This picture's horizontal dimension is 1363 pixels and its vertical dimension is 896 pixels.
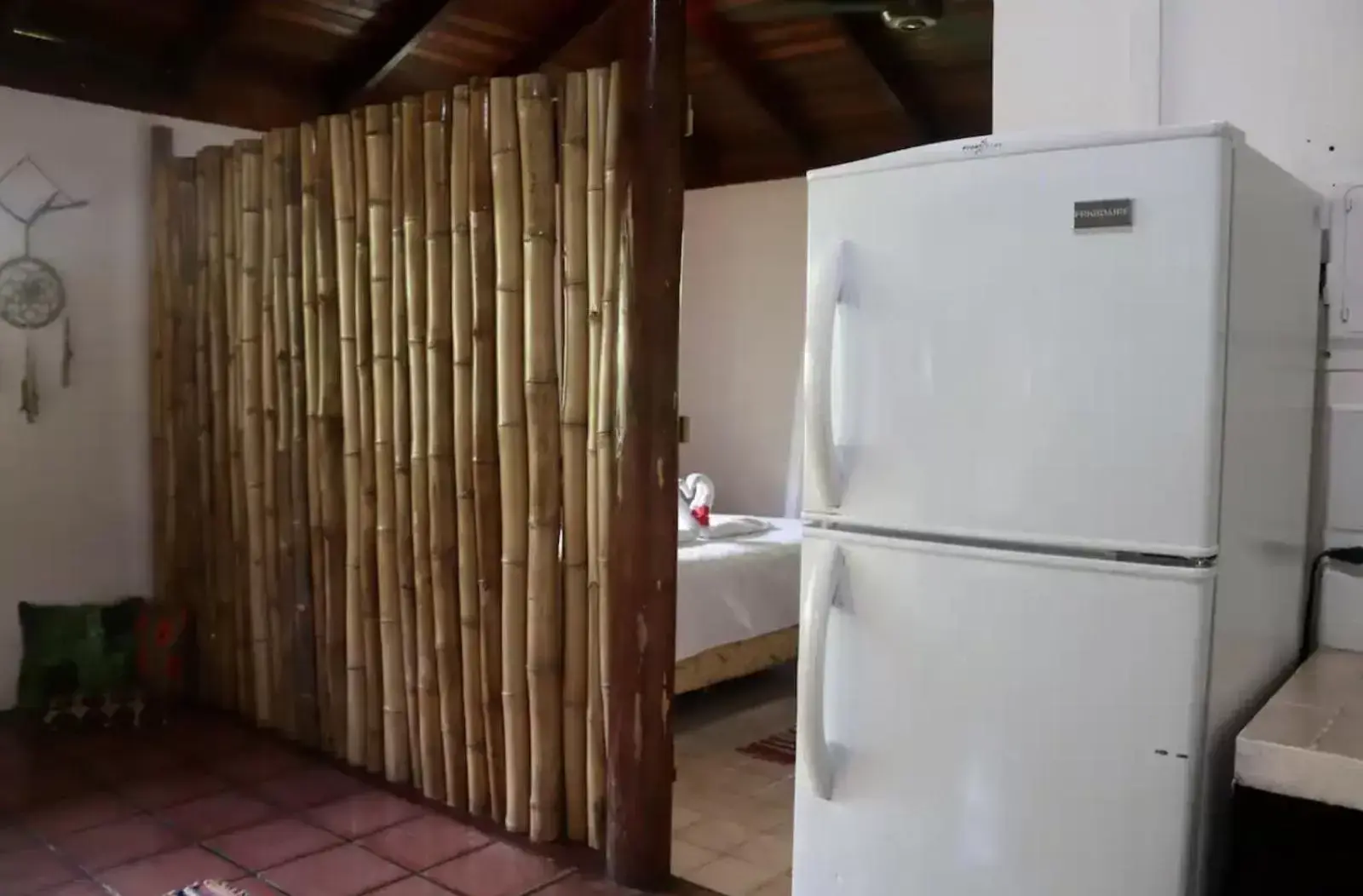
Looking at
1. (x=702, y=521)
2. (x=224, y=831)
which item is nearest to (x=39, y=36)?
(x=224, y=831)

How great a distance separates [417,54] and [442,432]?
1699 millimetres

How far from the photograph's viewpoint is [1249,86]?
6.05 feet

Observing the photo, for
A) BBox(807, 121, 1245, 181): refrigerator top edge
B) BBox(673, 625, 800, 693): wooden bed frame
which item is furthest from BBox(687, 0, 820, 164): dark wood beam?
BBox(807, 121, 1245, 181): refrigerator top edge

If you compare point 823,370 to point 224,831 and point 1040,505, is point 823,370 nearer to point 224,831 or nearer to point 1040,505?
point 1040,505

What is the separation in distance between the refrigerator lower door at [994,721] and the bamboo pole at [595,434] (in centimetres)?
125

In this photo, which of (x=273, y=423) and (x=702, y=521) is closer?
(x=273, y=423)

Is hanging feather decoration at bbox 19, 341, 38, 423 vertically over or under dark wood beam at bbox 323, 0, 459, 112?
under

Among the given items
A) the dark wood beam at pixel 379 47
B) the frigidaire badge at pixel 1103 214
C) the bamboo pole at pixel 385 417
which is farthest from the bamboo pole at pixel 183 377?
the frigidaire badge at pixel 1103 214

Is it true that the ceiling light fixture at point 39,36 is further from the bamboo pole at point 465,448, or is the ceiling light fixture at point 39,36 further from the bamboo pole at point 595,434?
the bamboo pole at point 595,434

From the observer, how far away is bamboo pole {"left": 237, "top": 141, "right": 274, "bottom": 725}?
3.64m

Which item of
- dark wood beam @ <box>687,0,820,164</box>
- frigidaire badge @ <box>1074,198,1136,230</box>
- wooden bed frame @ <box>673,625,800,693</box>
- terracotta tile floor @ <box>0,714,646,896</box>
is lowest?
terracotta tile floor @ <box>0,714,646,896</box>

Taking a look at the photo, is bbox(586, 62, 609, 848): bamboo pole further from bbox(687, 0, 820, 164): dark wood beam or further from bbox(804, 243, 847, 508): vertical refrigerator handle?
bbox(687, 0, 820, 164): dark wood beam

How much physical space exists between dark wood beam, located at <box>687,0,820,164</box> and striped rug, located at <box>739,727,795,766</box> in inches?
110

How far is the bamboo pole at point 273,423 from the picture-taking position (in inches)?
140
